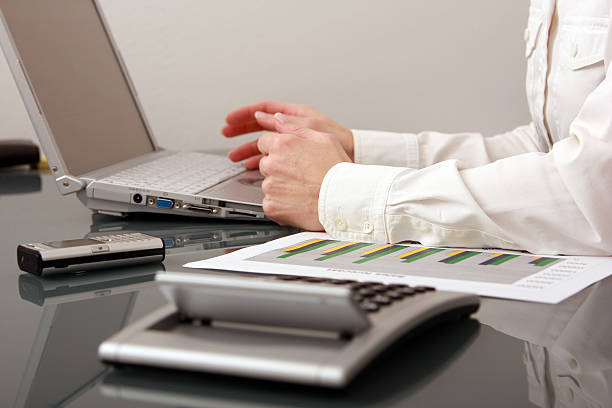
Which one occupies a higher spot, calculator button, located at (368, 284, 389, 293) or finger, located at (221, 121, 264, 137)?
finger, located at (221, 121, 264, 137)

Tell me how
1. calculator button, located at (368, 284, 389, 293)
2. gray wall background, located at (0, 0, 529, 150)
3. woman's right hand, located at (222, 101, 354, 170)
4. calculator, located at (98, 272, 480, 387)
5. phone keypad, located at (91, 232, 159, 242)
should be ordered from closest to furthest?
calculator, located at (98, 272, 480, 387) < calculator button, located at (368, 284, 389, 293) < phone keypad, located at (91, 232, 159, 242) < woman's right hand, located at (222, 101, 354, 170) < gray wall background, located at (0, 0, 529, 150)

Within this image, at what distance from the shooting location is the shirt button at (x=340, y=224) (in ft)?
2.62

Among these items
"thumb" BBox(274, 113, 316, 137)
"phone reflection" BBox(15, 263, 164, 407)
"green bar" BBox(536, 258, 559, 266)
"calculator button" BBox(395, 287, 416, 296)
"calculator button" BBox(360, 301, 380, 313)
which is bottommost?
"green bar" BBox(536, 258, 559, 266)

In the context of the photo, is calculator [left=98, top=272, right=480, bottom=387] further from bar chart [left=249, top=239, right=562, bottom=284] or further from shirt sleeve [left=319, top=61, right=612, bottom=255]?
shirt sleeve [left=319, top=61, right=612, bottom=255]

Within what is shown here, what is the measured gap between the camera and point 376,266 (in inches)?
25.4

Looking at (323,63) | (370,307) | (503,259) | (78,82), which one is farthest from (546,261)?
(323,63)

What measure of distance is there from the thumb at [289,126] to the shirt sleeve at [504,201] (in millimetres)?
166

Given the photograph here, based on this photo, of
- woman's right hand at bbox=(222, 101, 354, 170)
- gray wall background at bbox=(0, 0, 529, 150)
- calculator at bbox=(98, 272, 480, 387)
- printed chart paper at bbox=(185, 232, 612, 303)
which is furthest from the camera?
gray wall background at bbox=(0, 0, 529, 150)

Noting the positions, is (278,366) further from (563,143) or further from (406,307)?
(563,143)

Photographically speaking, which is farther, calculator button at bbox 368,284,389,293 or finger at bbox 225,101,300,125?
finger at bbox 225,101,300,125

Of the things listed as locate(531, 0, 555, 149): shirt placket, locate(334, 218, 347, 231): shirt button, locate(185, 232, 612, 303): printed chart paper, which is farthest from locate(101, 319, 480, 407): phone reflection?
locate(531, 0, 555, 149): shirt placket

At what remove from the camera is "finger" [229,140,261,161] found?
122 centimetres

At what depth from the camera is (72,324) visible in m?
0.52

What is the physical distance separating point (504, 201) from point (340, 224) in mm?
184
